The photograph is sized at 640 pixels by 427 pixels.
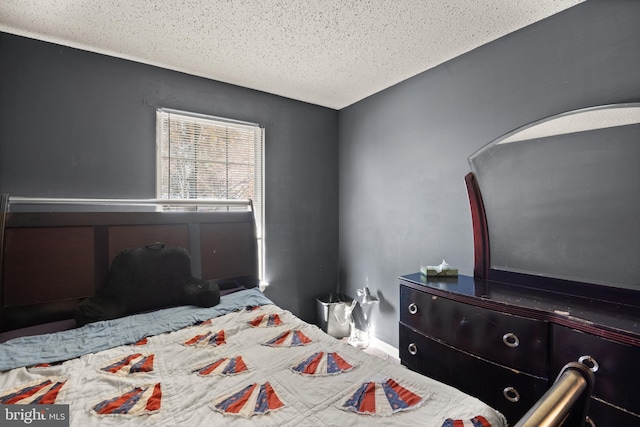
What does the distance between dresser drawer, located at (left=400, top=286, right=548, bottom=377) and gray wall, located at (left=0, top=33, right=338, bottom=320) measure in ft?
4.71

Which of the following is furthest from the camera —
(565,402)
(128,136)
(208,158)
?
(208,158)

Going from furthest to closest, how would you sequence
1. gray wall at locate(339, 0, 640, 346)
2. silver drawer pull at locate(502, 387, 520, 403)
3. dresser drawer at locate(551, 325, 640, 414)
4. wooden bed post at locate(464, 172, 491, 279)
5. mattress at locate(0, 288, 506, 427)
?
wooden bed post at locate(464, 172, 491, 279), gray wall at locate(339, 0, 640, 346), silver drawer pull at locate(502, 387, 520, 403), dresser drawer at locate(551, 325, 640, 414), mattress at locate(0, 288, 506, 427)

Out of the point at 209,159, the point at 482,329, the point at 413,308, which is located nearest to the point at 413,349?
the point at 413,308

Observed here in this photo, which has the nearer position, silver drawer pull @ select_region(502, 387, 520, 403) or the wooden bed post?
silver drawer pull @ select_region(502, 387, 520, 403)

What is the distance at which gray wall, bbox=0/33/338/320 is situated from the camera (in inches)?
75.7

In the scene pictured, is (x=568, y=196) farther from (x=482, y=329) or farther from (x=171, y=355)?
(x=171, y=355)

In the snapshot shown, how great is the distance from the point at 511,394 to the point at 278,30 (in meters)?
2.48

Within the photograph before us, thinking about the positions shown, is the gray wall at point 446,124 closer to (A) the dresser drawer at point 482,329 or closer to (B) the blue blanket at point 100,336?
(A) the dresser drawer at point 482,329

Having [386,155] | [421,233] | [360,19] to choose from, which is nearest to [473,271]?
[421,233]

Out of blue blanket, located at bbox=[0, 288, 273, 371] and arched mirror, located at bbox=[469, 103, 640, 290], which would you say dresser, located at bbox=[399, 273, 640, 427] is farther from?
blue blanket, located at bbox=[0, 288, 273, 371]

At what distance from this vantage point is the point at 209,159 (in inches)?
103

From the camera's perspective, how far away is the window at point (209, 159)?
2.42 meters

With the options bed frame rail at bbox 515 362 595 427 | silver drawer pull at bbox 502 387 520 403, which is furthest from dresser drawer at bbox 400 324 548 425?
bed frame rail at bbox 515 362 595 427

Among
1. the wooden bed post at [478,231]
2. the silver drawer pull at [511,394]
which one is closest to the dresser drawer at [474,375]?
the silver drawer pull at [511,394]
